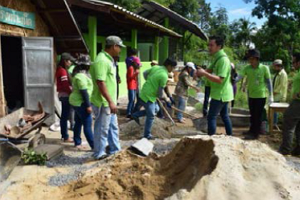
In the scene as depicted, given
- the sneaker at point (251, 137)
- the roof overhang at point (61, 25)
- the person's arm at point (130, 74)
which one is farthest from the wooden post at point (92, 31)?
the sneaker at point (251, 137)

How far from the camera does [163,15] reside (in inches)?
802

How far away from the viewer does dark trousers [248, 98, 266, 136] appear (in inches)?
283

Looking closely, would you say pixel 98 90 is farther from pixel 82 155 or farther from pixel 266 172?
pixel 266 172

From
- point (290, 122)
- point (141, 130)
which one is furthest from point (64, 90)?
point (290, 122)

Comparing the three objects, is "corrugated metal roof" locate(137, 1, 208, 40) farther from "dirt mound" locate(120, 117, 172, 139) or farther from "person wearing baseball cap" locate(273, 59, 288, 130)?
"dirt mound" locate(120, 117, 172, 139)

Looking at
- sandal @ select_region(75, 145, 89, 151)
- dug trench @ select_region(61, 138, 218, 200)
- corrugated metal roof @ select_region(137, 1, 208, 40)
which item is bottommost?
sandal @ select_region(75, 145, 89, 151)

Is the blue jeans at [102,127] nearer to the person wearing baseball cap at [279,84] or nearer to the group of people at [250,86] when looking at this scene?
the group of people at [250,86]

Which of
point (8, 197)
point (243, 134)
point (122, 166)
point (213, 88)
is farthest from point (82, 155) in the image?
point (243, 134)

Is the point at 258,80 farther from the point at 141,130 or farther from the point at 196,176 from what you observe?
the point at 196,176

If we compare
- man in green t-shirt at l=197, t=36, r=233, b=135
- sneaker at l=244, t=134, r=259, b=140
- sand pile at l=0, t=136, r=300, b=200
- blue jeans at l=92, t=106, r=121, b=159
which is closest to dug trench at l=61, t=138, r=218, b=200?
sand pile at l=0, t=136, r=300, b=200

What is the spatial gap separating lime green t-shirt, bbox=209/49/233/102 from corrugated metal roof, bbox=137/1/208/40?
13.3m

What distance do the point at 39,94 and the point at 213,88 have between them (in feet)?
13.8

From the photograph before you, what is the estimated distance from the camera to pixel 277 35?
3928 centimetres

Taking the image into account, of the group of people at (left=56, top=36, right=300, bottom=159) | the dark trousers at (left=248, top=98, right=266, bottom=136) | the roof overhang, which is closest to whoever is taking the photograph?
the group of people at (left=56, top=36, right=300, bottom=159)
